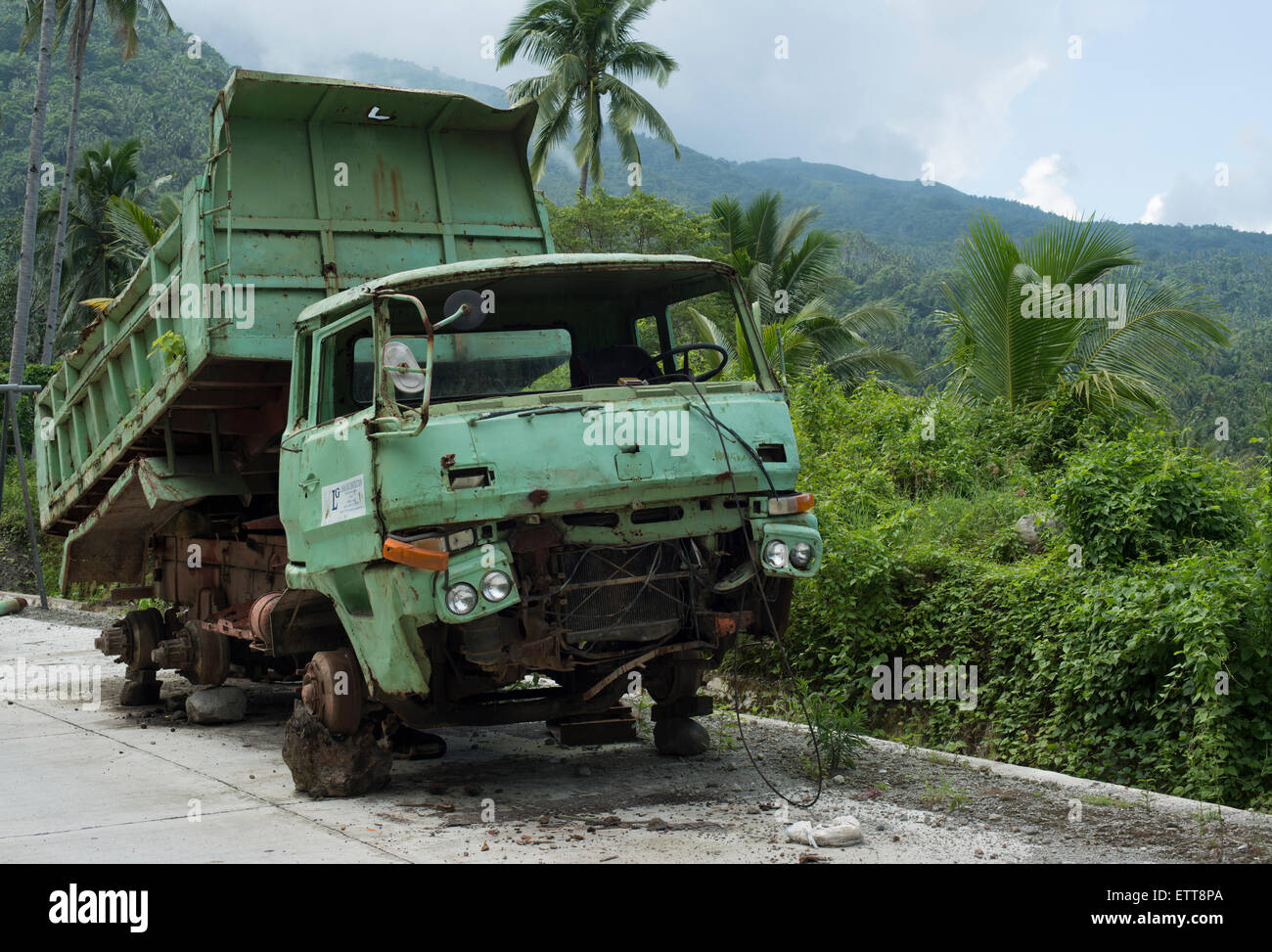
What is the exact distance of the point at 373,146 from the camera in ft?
24.4

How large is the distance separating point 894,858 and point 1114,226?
9.81 meters

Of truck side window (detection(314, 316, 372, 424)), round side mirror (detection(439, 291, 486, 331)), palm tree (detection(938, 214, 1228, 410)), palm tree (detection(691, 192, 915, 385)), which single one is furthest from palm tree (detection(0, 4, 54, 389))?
round side mirror (detection(439, 291, 486, 331))

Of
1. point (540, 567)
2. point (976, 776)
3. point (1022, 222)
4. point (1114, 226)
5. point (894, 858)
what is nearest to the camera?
point (894, 858)

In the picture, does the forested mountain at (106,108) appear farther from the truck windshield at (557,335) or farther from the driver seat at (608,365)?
the driver seat at (608,365)

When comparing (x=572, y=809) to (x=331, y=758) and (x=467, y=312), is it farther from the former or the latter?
(x=467, y=312)

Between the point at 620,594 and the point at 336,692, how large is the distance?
1.53 meters

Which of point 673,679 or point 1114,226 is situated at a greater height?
point 1114,226

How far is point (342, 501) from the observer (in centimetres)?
568

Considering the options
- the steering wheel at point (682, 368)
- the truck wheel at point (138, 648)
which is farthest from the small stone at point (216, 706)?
the steering wheel at point (682, 368)

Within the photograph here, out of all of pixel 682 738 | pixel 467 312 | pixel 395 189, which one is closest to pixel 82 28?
pixel 395 189

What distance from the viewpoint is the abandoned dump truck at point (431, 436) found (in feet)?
17.6
